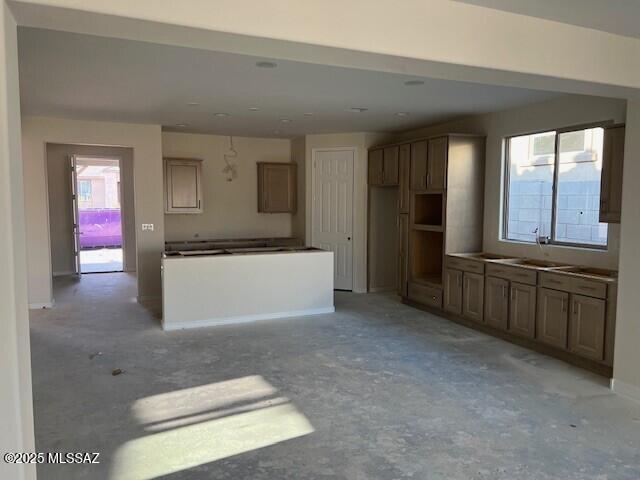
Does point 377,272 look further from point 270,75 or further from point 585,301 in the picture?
point 270,75

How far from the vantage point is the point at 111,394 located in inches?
144

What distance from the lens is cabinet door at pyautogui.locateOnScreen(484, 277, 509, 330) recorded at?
501 centimetres

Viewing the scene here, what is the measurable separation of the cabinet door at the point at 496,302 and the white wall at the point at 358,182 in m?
2.69

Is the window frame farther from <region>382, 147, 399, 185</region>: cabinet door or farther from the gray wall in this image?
the gray wall

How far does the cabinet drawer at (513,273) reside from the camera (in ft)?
15.4

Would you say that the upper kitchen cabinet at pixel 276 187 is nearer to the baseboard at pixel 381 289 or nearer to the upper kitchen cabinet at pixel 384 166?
the upper kitchen cabinet at pixel 384 166

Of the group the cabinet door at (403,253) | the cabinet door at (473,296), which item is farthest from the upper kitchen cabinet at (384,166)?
the cabinet door at (473,296)

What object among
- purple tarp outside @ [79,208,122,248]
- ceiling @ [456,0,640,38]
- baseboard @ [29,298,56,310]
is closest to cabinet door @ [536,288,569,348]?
ceiling @ [456,0,640,38]

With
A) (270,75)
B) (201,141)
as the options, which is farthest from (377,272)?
(270,75)

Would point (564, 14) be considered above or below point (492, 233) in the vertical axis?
above

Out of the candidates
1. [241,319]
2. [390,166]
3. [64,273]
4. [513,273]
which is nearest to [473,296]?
[513,273]

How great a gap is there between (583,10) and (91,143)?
6004 millimetres

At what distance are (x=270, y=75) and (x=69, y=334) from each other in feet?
11.8

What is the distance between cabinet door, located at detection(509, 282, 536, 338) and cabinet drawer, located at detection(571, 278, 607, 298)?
1.55ft
